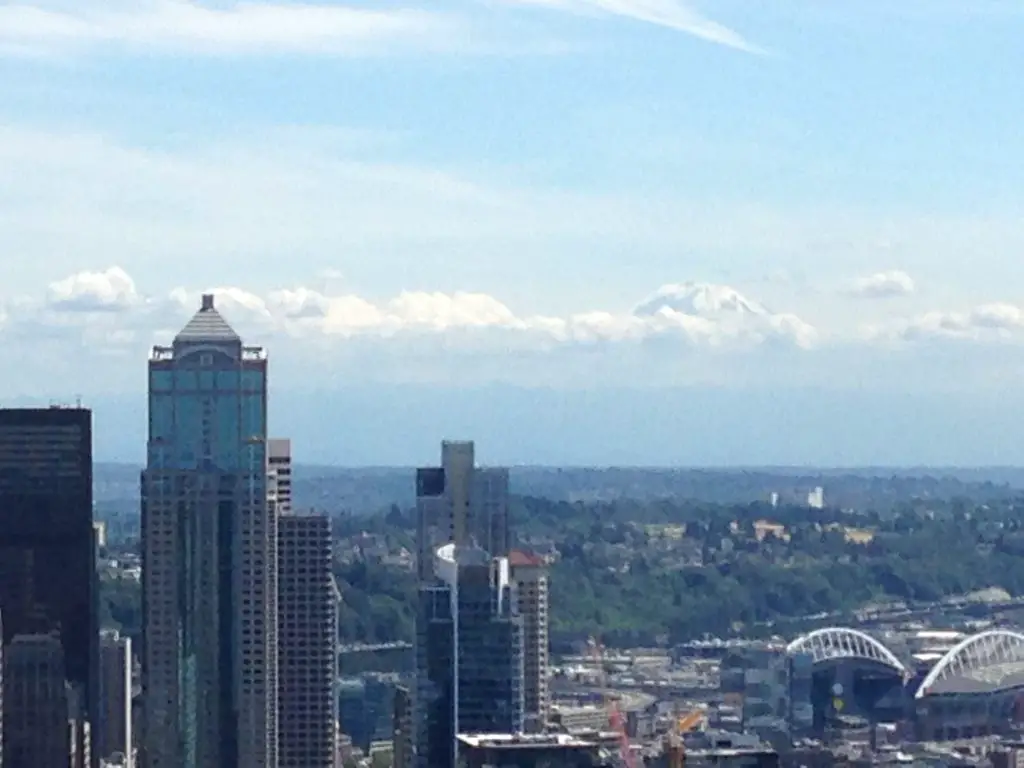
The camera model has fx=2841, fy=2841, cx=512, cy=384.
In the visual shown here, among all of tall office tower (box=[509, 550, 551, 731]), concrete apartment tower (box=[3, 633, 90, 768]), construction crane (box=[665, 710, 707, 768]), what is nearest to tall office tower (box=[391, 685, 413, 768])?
tall office tower (box=[509, 550, 551, 731])

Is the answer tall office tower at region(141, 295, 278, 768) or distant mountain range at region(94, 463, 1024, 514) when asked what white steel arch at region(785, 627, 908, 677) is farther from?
distant mountain range at region(94, 463, 1024, 514)

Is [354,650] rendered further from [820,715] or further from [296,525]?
[296,525]

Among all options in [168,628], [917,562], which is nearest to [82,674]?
[168,628]

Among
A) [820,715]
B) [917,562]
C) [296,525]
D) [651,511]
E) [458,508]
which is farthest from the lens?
[651,511]

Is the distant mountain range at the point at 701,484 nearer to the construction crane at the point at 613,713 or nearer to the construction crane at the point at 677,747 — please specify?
the construction crane at the point at 613,713

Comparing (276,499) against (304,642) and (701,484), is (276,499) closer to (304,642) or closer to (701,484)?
(304,642)

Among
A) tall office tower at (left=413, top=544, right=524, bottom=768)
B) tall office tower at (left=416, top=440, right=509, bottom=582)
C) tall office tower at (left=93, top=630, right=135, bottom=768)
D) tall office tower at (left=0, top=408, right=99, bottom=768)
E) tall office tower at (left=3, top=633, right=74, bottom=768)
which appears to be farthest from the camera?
tall office tower at (left=416, top=440, right=509, bottom=582)
